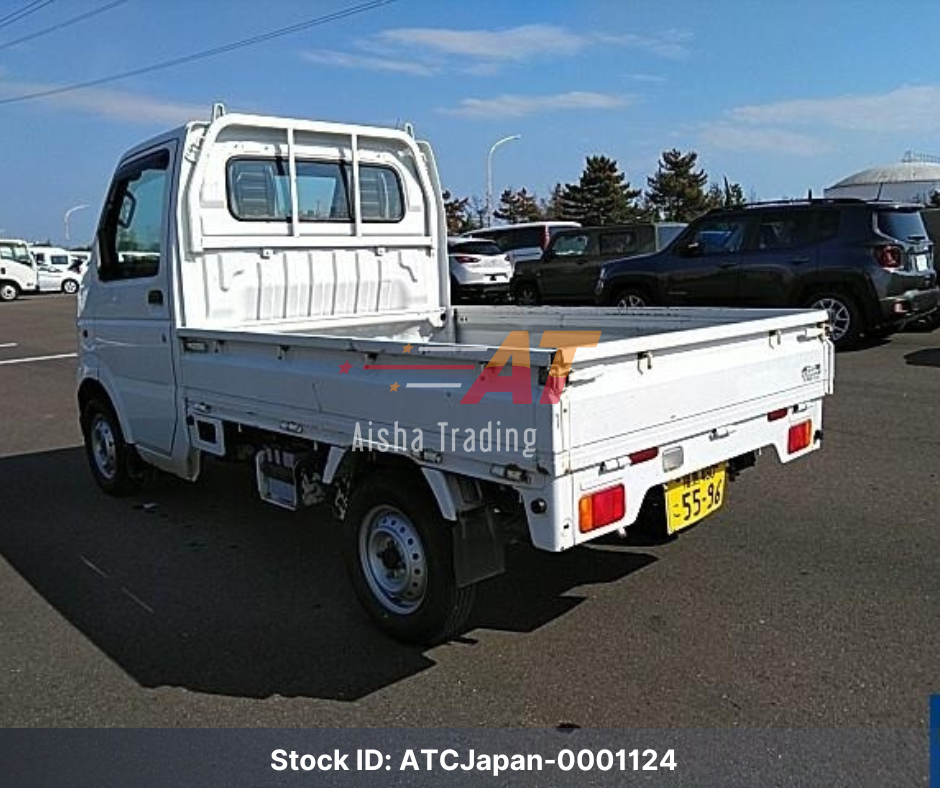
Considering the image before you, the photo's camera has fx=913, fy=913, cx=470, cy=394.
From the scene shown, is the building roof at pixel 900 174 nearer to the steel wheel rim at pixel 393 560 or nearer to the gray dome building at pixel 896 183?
the gray dome building at pixel 896 183

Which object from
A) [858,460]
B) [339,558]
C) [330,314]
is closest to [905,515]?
[858,460]

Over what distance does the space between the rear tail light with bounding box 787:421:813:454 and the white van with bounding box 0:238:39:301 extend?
3383cm

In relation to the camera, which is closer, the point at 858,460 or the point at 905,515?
the point at 905,515

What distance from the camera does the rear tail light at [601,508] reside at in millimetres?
3248

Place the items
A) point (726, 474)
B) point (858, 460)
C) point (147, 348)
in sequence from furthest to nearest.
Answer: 1. point (858, 460)
2. point (147, 348)
3. point (726, 474)

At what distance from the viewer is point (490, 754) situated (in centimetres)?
314

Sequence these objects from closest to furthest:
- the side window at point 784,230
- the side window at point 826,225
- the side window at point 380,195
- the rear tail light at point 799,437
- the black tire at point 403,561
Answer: the black tire at point 403,561 < the rear tail light at point 799,437 < the side window at point 380,195 < the side window at point 826,225 < the side window at point 784,230

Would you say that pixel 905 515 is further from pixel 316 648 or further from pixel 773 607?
pixel 316 648

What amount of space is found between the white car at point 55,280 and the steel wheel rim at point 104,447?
104 ft

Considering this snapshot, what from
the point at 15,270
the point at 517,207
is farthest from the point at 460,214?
the point at 15,270

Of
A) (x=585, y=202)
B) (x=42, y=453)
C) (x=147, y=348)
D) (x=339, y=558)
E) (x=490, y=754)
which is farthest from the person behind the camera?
(x=585, y=202)

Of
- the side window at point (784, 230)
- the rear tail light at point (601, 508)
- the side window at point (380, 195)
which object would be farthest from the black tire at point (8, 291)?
the rear tail light at point (601, 508)

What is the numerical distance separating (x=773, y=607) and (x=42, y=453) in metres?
6.48

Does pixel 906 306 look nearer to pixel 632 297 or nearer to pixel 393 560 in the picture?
pixel 632 297
